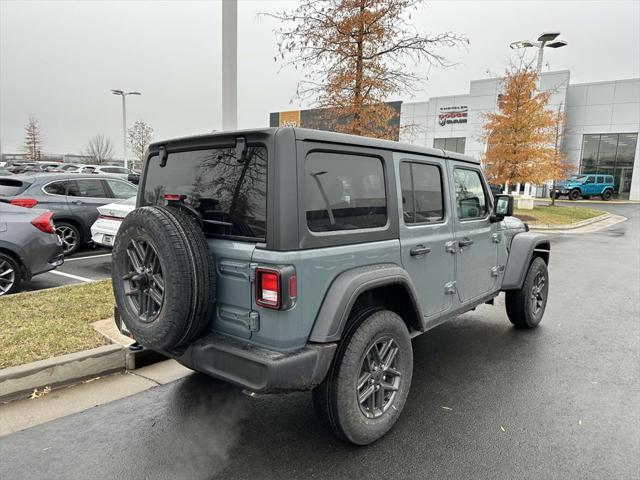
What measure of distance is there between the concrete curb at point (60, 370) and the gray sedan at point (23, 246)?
2843mm

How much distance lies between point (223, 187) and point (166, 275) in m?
0.64

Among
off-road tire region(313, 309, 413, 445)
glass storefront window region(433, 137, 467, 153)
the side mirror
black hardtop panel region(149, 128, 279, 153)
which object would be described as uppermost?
glass storefront window region(433, 137, 467, 153)

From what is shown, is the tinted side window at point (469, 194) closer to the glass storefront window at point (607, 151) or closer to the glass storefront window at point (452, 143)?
the glass storefront window at point (452, 143)

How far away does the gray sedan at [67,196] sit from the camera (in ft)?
27.4

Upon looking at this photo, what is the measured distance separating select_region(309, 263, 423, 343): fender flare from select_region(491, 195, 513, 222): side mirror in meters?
2.11

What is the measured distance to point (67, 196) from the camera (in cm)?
887

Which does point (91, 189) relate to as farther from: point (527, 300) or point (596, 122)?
point (596, 122)

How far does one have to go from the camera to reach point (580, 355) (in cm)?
452

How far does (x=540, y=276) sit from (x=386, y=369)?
313cm

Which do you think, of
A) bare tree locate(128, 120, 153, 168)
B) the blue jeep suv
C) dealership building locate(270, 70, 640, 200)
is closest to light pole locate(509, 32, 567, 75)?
dealership building locate(270, 70, 640, 200)

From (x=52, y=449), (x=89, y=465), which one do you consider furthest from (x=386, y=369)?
(x=52, y=449)

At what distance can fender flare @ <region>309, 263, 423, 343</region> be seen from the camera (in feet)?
8.21

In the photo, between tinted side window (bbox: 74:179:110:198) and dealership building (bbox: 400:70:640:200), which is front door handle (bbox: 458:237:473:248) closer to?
tinted side window (bbox: 74:179:110:198)

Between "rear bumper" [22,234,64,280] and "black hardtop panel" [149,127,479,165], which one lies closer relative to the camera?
"black hardtop panel" [149,127,479,165]
